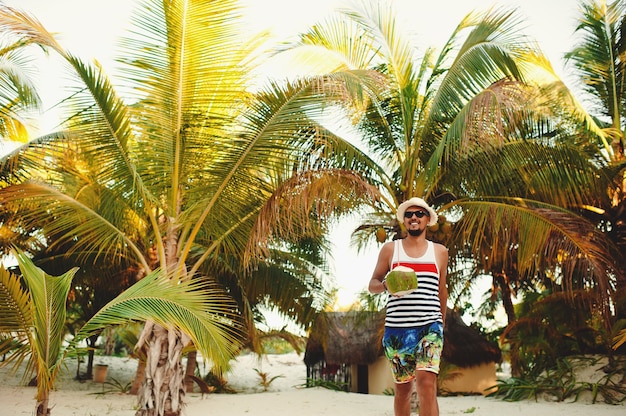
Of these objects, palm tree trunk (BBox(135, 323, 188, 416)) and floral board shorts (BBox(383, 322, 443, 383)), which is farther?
palm tree trunk (BBox(135, 323, 188, 416))

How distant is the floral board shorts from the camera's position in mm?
3367

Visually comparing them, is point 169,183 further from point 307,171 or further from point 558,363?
point 558,363

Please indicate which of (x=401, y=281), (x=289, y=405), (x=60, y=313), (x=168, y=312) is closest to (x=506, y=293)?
(x=289, y=405)

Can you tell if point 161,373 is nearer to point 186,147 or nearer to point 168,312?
point 168,312

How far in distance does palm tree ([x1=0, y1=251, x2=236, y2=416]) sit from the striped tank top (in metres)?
2.17

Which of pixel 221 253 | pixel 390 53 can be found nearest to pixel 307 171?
pixel 390 53

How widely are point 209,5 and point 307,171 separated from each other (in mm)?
2212

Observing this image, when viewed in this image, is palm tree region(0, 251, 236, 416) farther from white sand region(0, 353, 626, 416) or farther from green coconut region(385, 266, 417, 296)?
→ white sand region(0, 353, 626, 416)

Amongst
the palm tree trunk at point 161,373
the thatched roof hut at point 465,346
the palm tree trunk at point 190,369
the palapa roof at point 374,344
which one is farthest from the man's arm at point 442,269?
the thatched roof hut at point 465,346

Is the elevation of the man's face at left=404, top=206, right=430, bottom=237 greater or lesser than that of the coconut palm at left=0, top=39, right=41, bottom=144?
lesser

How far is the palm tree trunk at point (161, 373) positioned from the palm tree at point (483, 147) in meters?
3.47

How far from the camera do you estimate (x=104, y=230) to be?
7.26m

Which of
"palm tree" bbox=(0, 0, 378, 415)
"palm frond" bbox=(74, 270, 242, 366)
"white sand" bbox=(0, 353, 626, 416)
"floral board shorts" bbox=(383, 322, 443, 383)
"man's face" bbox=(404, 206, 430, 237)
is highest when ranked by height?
"palm tree" bbox=(0, 0, 378, 415)

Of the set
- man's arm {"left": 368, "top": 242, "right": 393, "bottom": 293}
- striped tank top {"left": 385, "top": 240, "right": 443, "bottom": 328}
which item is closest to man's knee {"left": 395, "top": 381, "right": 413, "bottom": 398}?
striped tank top {"left": 385, "top": 240, "right": 443, "bottom": 328}
